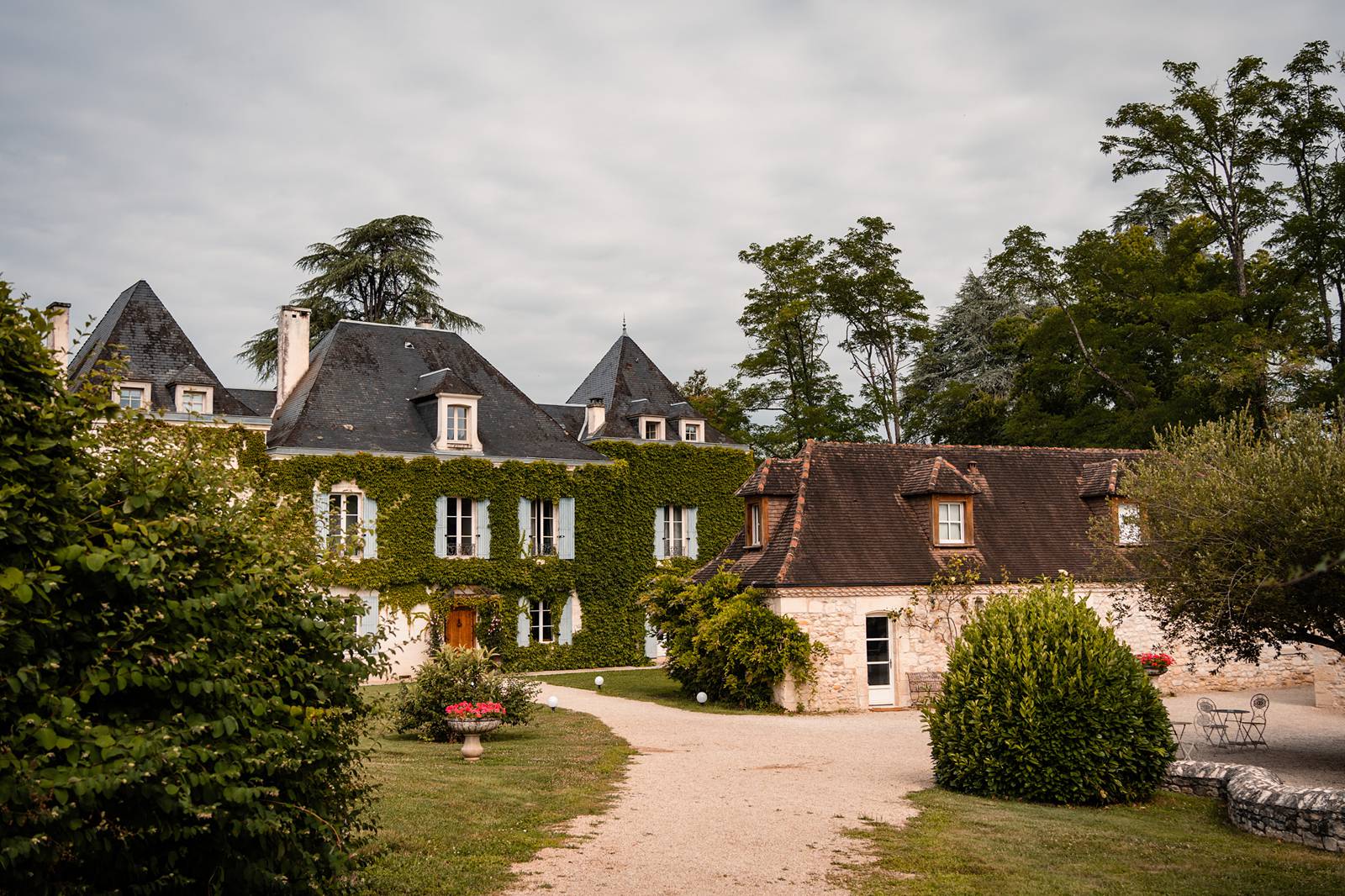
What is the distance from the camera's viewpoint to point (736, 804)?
11.3m

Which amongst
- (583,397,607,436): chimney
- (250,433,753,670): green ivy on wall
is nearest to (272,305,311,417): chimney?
(250,433,753,670): green ivy on wall

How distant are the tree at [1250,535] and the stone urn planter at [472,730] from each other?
28.4 ft

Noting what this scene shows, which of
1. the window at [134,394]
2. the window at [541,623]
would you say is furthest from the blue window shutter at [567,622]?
the window at [134,394]

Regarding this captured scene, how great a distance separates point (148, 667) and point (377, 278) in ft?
116

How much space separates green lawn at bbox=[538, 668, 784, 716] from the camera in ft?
66.8

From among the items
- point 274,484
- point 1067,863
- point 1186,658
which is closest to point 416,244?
point 274,484

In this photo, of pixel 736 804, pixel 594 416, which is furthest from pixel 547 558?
pixel 736 804

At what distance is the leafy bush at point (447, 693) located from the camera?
50.5ft

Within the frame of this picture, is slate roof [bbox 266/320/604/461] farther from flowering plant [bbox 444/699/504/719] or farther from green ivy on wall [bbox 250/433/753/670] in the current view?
flowering plant [bbox 444/699/504/719]

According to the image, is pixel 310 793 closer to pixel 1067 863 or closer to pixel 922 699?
pixel 1067 863

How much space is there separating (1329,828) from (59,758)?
1024 centimetres

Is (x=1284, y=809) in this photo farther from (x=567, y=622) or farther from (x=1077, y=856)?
(x=567, y=622)

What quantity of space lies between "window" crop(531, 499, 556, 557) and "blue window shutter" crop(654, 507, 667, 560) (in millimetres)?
3231

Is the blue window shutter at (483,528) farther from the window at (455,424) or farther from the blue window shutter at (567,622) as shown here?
the blue window shutter at (567,622)
